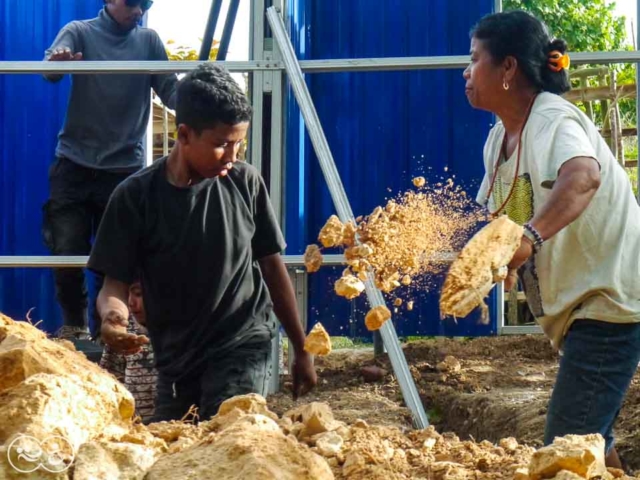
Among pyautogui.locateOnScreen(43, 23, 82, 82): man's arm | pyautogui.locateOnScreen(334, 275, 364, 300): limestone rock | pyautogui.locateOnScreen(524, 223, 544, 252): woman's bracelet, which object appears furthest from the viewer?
pyautogui.locateOnScreen(43, 23, 82, 82): man's arm

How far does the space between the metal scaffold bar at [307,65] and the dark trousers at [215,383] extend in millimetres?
1608

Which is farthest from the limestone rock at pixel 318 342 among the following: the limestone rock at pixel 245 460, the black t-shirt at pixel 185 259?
the limestone rock at pixel 245 460

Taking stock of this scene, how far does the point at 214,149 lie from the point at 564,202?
131cm

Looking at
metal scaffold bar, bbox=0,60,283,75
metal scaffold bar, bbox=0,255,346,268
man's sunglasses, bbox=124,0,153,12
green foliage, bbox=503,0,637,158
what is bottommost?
metal scaffold bar, bbox=0,255,346,268

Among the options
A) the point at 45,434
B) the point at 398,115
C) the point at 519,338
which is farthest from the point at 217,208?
the point at 519,338

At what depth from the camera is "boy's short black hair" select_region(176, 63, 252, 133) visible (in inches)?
146

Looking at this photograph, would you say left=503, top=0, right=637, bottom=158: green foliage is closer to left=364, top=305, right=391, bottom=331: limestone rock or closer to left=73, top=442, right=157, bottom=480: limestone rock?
left=364, top=305, right=391, bottom=331: limestone rock

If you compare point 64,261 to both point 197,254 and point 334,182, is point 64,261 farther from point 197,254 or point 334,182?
point 197,254

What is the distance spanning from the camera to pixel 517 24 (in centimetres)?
346

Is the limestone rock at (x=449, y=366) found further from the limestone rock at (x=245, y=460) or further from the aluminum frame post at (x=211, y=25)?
the limestone rock at (x=245, y=460)

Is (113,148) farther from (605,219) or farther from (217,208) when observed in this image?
(605,219)

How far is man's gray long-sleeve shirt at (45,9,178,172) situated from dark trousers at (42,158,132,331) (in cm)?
7

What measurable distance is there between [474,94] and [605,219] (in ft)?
1.91

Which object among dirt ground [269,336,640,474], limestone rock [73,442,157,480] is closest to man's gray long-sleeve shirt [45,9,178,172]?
dirt ground [269,336,640,474]
